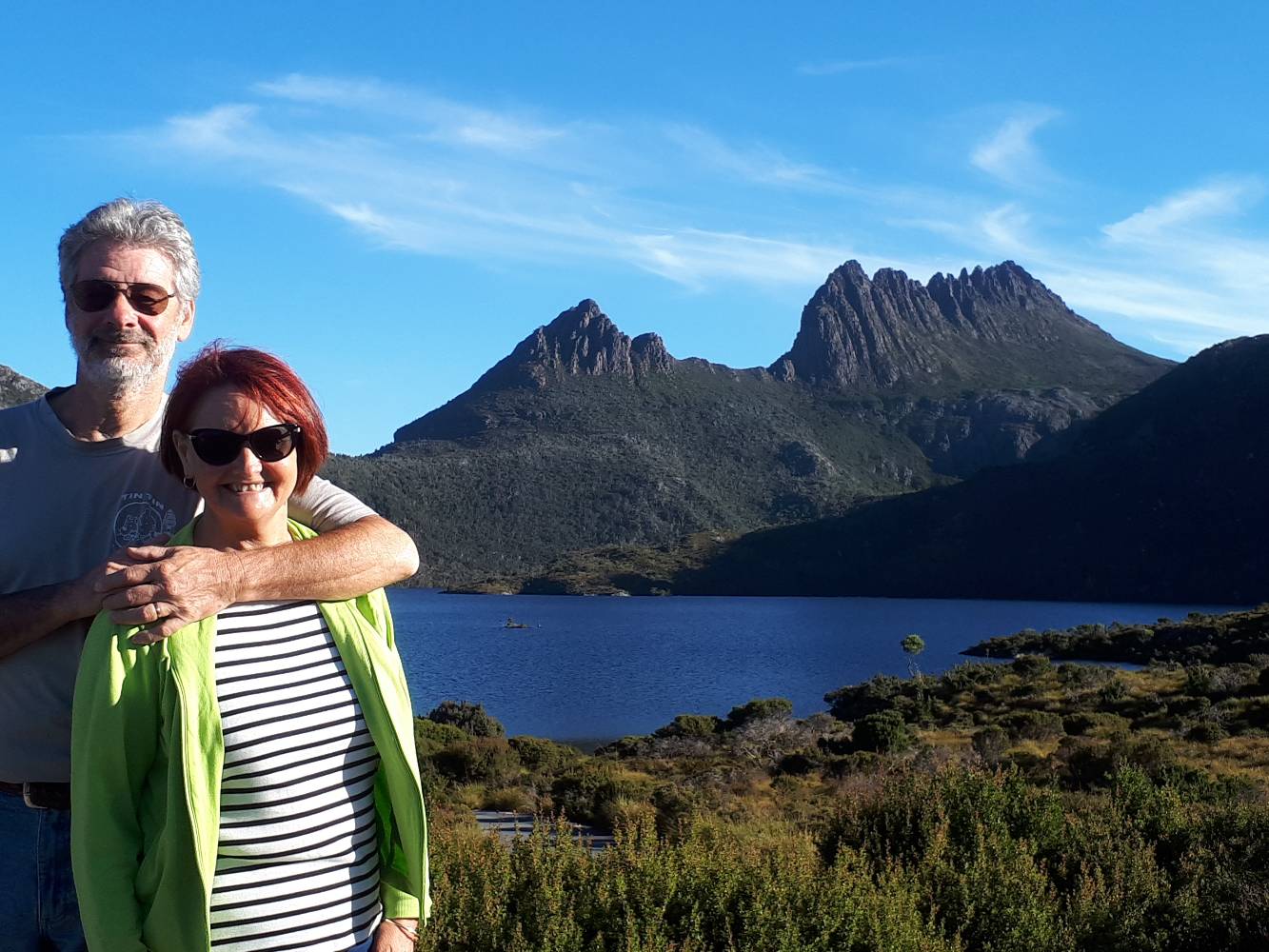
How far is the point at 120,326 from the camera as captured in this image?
6.88 ft

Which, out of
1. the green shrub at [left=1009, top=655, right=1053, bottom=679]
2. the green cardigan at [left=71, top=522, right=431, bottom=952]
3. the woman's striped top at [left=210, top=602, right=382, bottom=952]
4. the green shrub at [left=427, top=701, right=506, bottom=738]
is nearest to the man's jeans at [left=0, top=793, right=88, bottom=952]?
the green cardigan at [left=71, top=522, right=431, bottom=952]

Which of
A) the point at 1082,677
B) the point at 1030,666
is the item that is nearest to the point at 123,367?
the point at 1082,677

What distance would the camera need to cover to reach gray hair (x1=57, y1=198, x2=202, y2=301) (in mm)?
2104

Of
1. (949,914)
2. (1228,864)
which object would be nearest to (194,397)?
(949,914)

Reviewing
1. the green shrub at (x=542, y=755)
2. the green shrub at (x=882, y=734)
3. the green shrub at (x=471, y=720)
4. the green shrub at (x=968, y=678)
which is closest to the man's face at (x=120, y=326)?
the green shrub at (x=542, y=755)

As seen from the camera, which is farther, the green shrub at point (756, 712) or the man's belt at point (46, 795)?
the green shrub at point (756, 712)

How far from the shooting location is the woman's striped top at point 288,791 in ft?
5.68

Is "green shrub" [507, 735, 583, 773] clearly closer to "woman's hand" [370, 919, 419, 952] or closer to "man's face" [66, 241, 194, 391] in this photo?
"woman's hand" [370, 919, 419, 952]

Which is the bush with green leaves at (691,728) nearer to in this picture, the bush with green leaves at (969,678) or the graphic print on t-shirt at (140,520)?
the bush with green leaves at (969,678)

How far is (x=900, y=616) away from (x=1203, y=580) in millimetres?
34569

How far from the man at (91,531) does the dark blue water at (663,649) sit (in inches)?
1028

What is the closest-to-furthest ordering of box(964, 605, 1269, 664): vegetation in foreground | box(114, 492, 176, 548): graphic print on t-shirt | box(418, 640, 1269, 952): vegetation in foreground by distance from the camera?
1. box(114, 492, 176, 548): graphic print on t-shirt
2. box(418, 640, 1269, 952): vegetation in foreground
3. box(964, 605, 1269, 664): vegetation in foreground

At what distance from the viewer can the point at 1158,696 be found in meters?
22.3

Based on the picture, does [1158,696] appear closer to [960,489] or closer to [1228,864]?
[1228,864]
